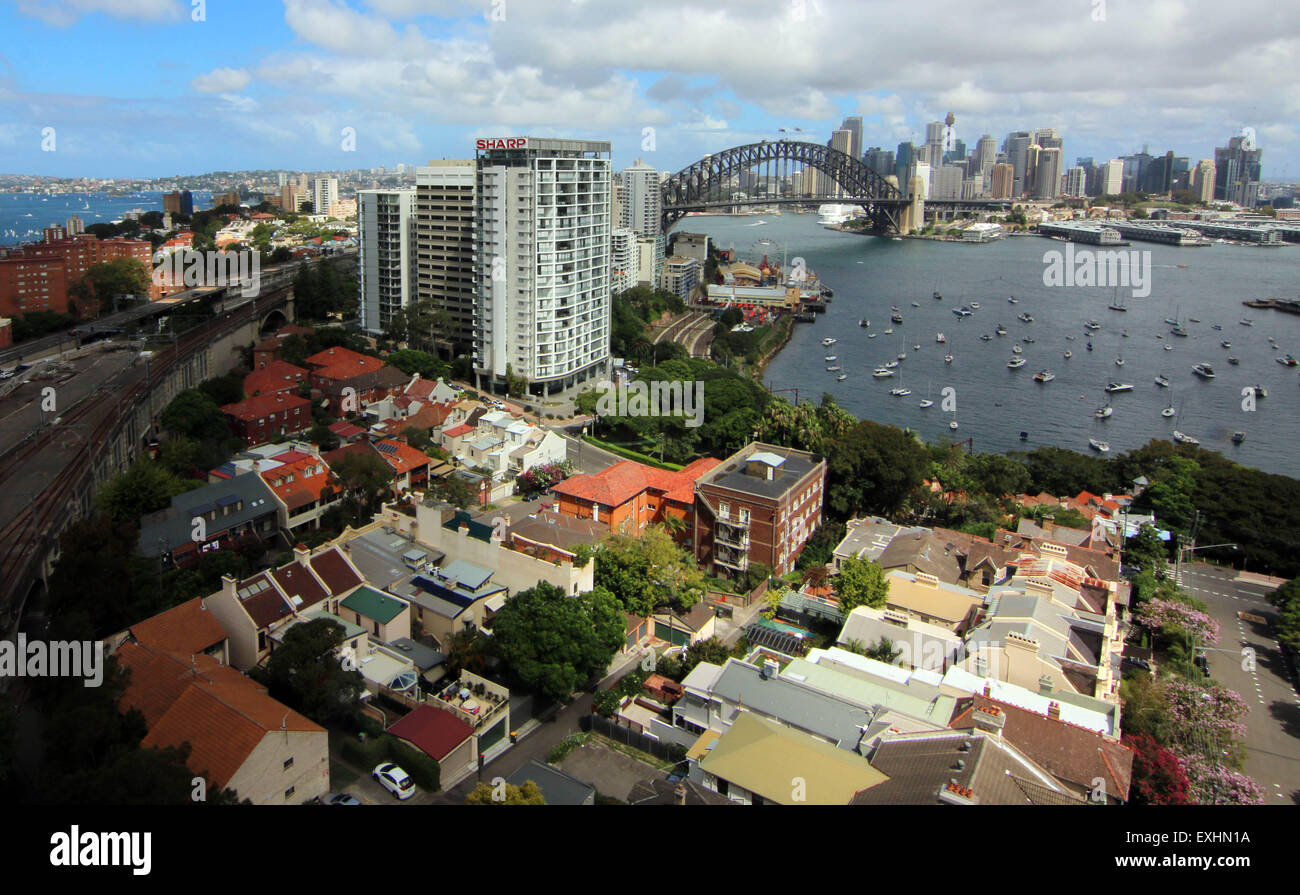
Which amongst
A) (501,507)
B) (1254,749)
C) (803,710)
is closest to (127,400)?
(501,507)

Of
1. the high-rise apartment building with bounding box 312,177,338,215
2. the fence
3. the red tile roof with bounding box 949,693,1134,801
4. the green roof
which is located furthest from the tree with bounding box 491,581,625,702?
the high-rise apartment building with bounding box 312,177,338,215

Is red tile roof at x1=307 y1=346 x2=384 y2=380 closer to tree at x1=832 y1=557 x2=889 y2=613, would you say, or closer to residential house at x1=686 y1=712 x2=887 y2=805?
tree at x1=832 y1=557 x2=889 y2=613

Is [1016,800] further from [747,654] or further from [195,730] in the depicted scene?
[195,730]

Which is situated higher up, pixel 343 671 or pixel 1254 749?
pixel 343 671

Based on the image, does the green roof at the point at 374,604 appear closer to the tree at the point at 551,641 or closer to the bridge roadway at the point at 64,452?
the tree at the point at 551,641

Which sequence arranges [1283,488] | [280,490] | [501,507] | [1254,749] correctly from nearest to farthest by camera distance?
[1254,749] → [280,490] → [501,507] → [1283,488]

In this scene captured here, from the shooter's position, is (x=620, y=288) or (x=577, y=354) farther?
(x=620, y=288)
